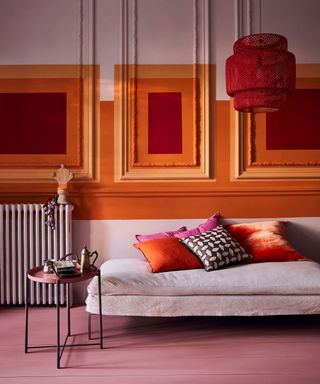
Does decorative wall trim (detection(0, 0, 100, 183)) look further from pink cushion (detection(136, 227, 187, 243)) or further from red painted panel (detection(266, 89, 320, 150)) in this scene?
red painted panel (detection(266, 89, 320, 150))

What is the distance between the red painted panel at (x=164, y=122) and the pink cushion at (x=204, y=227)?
2.36ft

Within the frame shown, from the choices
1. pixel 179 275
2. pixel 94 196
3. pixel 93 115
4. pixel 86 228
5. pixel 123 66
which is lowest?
pixel 179 275

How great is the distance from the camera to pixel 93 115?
173 inches

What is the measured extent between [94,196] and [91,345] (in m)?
1.55

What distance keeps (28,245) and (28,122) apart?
1160 millimetres

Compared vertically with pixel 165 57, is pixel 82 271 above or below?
below

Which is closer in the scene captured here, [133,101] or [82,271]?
[82,271]

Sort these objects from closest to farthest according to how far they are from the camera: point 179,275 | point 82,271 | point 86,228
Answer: point 82,271, point 179,275, point 86,228

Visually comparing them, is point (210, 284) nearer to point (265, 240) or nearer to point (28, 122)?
point (265, 240)

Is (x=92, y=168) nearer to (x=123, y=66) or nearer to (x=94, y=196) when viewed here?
(x=94, y=196)

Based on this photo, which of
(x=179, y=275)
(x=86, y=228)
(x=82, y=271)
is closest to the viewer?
(x=82, y=271)

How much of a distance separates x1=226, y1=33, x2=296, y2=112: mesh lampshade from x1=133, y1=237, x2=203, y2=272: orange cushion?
1.27 m

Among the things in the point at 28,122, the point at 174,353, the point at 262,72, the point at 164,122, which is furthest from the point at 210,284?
the point at 28,122

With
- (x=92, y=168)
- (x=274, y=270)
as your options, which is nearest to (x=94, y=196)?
(x=92, y=168)
